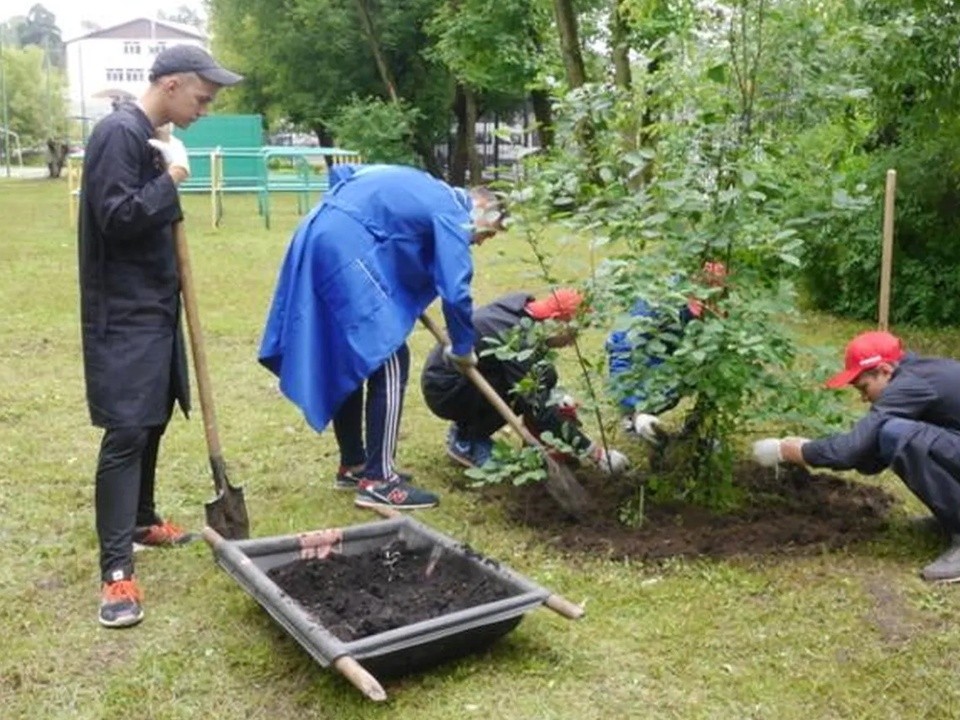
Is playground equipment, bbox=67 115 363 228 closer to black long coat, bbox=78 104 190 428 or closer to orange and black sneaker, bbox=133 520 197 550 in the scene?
orange and black sneaker, bbox=133 520 197 550

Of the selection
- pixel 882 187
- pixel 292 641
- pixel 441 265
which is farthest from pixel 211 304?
pixel 292 641

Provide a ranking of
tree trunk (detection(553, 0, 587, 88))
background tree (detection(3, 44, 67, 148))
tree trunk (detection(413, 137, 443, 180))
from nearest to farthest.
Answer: tree trunk (detection(553, 0, 587, 88)) < tree trunk (detection(413, 137, 443, 180)) < background tree (detection(3, 44, 67, 148))

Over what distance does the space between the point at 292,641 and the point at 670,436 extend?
1.83m

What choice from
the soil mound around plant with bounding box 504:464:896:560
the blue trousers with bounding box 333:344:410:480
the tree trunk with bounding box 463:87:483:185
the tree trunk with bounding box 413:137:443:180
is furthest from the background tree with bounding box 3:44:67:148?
the soil mound around plant with bounding box 504:464:896:560

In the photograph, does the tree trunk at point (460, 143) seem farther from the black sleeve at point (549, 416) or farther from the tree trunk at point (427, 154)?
the black sleeve at point (549, 416)

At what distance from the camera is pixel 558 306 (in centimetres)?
436

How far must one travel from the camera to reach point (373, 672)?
3061 millimetres

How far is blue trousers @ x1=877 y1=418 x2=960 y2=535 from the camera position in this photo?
12.5ft

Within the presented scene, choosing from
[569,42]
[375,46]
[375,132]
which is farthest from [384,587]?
[375,46]

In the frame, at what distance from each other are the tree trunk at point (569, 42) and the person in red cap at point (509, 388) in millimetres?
7078

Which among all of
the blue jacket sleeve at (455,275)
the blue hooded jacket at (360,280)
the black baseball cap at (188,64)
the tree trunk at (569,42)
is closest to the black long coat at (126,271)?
the black baseball cap at (188,64)

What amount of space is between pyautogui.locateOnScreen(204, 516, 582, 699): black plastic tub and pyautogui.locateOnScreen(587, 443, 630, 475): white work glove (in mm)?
1106

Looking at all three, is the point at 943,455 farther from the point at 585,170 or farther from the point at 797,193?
the point at 797,193

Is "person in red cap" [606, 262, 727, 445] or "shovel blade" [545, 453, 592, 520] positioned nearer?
"person in red cap" [606, 262, 727, 445]
